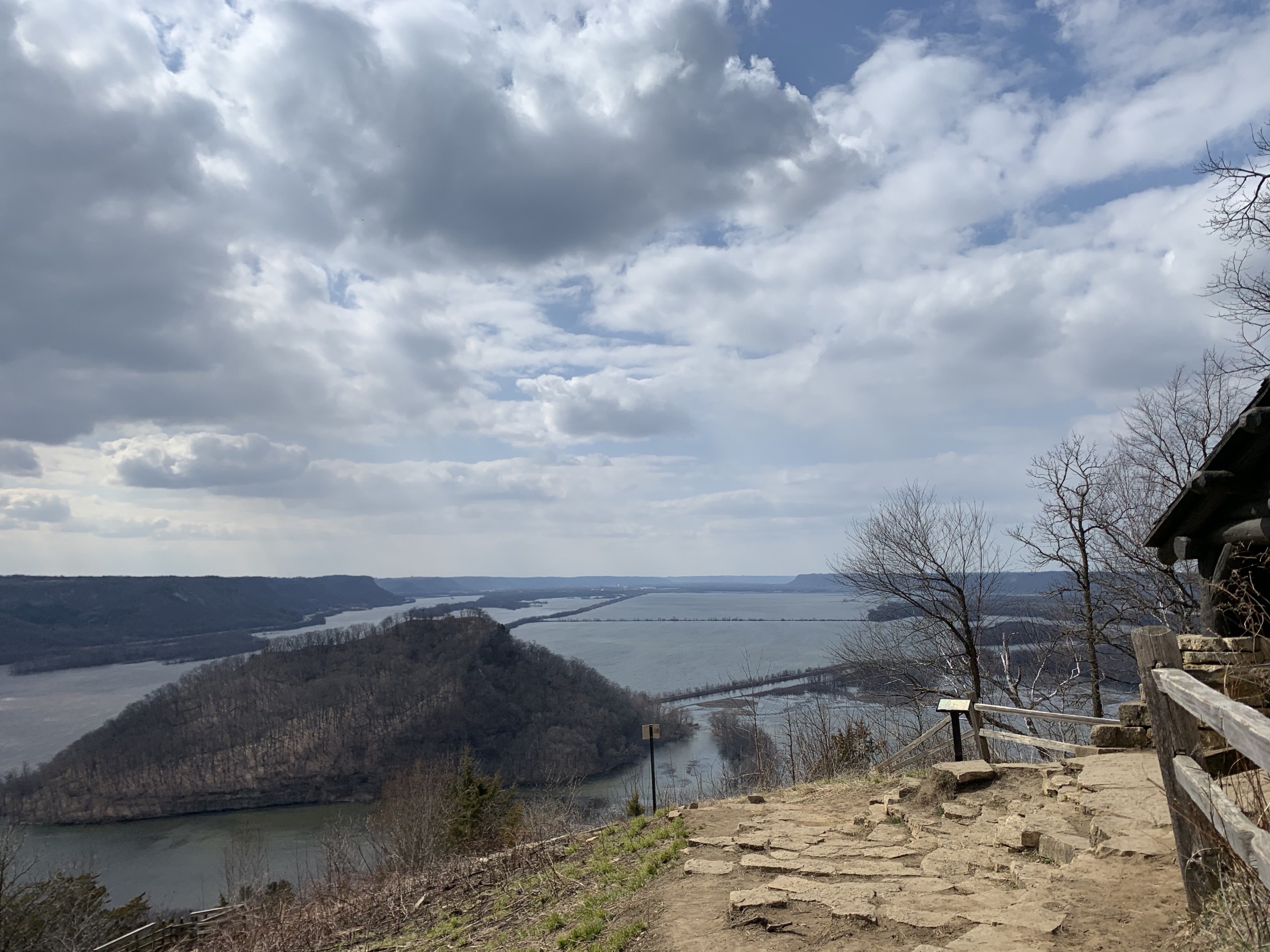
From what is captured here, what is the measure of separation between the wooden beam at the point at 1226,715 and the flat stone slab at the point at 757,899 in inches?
118

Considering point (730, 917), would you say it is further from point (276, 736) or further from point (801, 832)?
point (276, 736)

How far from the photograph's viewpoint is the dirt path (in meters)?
4.27

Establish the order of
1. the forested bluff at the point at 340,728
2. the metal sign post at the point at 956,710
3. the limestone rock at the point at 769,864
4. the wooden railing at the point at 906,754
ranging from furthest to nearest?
1. the forested bluff at the point at 340,728
2. the wooden railing at the point at 906,754
3. the metal sign post at the point at 956,710
4. the limestone rock at the point at 769,864

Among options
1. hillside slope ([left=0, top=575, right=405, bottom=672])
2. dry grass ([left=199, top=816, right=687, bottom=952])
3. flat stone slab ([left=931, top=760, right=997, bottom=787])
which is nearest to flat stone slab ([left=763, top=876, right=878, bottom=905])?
dry grass ([left=199, top=816, right=687, bottom=952])

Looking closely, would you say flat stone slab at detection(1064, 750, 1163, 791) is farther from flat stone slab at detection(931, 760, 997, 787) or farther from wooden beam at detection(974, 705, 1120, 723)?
flat stone slab at detection(931, 760, 997, 787)

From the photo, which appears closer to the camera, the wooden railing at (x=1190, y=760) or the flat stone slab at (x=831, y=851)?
the wooden railing at (x=1190, y=760)

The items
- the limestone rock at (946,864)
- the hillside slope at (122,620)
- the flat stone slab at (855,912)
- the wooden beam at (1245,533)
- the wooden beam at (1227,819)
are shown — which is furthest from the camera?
the hillside slope at (122,620)

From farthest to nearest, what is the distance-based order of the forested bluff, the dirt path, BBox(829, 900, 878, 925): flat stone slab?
the forested bluff → BBox(829, 900, 878, 925): flat stone slab → the dirt path

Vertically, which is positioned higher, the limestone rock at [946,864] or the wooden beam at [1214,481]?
the wooden beam at [1214,481]

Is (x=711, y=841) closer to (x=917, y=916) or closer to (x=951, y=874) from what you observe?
(x=951, y=874)

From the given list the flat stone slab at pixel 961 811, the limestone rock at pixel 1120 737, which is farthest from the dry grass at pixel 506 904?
the limestone rock at pixel 1120 737

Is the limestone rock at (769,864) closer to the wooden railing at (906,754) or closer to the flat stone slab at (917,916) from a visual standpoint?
the flat stone slab at (917,916)

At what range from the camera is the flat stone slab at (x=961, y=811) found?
7.16 m

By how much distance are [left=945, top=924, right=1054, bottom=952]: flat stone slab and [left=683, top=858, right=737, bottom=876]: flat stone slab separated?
241 centimetres
